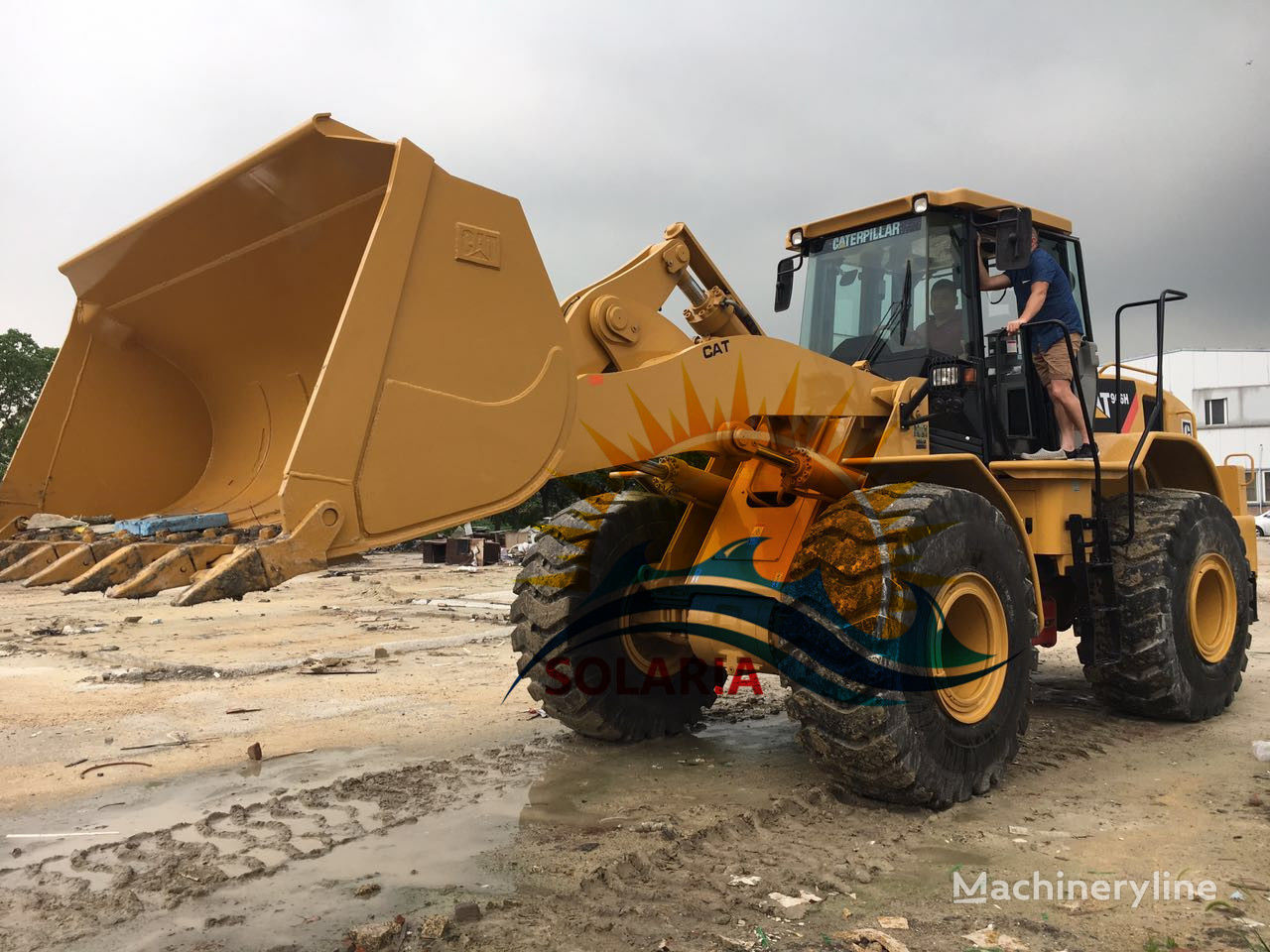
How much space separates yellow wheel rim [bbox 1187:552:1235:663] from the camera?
21.2 feet

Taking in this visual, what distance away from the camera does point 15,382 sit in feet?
84.1

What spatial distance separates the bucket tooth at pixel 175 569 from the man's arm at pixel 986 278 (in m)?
4.37

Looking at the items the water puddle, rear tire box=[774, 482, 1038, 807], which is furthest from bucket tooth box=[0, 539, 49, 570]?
rear tire box=[774, 482, 1038, 807]

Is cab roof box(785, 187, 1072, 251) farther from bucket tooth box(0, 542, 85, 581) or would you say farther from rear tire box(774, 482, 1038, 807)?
bucket tooth box(0, 542, 85, 581)

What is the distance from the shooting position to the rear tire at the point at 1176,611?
5824 millimetres

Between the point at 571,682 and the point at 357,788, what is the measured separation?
1.29m

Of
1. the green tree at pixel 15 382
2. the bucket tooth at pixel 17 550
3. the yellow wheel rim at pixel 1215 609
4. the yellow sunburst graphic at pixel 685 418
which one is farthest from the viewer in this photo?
the green tree at pixel 15 382

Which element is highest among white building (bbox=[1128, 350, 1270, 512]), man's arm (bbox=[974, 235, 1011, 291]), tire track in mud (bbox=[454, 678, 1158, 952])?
white building (bbox=[1128, 350, 1270, 512])

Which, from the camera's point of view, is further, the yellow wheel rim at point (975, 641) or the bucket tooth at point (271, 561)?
the yellow wheel rim at point (975, 641)

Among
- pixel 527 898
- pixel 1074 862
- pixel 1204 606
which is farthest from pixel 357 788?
pixel 1204 606

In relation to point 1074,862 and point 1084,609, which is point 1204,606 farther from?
point 1074,862

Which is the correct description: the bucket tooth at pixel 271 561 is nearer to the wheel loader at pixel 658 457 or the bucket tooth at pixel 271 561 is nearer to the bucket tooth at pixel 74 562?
the wheel loader at pixel 658 457

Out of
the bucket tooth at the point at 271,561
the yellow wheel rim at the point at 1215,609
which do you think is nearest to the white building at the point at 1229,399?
the yellow wheel rim at the point at 1215,609

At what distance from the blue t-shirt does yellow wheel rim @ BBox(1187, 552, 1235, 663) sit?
6.35 feet
